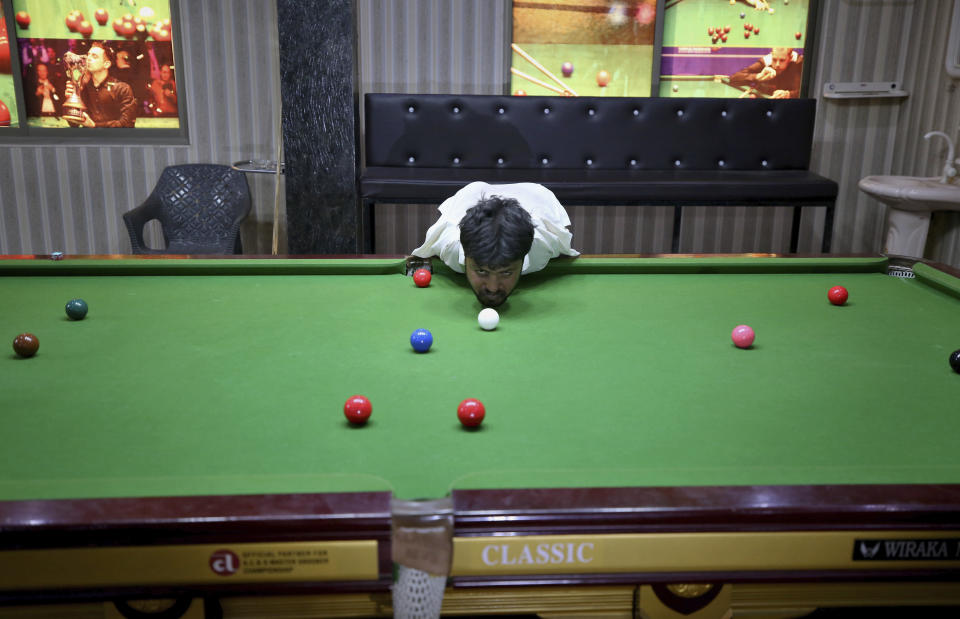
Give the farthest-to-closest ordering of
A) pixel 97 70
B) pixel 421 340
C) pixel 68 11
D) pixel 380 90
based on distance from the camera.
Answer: pixel 380 90 < pixel 97 70 < pixel 68 11 < pixel 421 340

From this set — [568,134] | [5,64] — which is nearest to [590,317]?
[568,134]

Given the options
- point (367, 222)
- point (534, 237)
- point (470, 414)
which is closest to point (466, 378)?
point (470, 414)

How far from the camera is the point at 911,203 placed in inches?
172

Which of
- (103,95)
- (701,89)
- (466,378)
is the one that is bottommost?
(466,378)

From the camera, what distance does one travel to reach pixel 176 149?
506cm

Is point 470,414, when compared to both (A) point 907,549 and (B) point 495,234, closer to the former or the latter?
(A) point 907,549

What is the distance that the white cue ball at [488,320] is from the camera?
83.0 inches

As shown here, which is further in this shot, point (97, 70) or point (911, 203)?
point (97, 70)

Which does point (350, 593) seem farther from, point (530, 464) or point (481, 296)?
point (481, 296)

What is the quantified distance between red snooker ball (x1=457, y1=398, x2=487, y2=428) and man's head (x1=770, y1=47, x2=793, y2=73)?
4.45 m

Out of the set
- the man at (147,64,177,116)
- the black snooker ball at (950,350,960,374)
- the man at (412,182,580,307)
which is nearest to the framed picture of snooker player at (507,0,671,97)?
the man at (147,64,177,116)

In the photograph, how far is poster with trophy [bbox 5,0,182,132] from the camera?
16.1 ft

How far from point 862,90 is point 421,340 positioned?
4.32 meters

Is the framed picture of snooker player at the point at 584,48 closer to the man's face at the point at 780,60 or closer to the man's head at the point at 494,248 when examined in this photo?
the man's face at the point at 780,60
